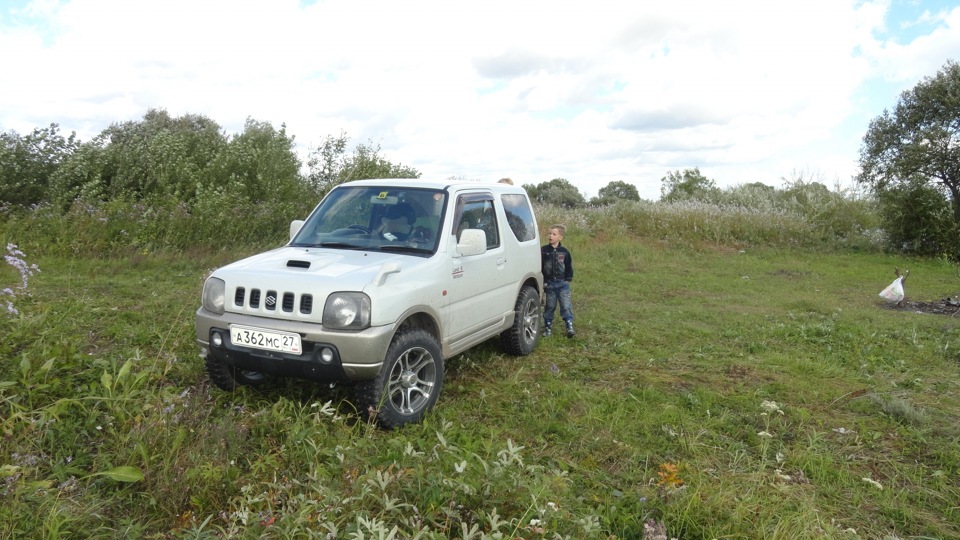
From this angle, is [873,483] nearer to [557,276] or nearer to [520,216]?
[520,216]

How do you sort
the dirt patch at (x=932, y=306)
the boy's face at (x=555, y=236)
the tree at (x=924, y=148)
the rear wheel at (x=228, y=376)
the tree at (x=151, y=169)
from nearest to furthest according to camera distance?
the rear wheel at (x=228, y=376) → the boy's face at (x=555, y=236) → the dirt patch at (x=932, y=306) → the tree at (x=151, y=169) → the tree at (x=924, y=148)

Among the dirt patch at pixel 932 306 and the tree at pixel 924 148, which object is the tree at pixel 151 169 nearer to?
the dirt patch at pixel 932 306

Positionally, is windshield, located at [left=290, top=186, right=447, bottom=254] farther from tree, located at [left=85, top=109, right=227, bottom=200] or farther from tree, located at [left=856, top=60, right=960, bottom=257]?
tree, located at [left=856, top=60, right=960, bottom=257]

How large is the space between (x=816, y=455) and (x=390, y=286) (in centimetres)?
310

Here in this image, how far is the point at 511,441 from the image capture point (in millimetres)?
3428

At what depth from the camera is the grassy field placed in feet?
9.81

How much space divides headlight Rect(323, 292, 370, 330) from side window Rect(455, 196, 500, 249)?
56.4 inches

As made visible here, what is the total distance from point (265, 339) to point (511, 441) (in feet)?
6.04

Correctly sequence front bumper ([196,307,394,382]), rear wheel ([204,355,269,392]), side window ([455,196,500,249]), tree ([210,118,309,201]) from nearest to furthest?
1. front bumper ([196,307,394,382])
2. rear wheel ([204,355,269,392])
3. side window ([455,196,500,249])
4. tree ([210,118,309,201])

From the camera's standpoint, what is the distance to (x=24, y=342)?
4824 millimetres

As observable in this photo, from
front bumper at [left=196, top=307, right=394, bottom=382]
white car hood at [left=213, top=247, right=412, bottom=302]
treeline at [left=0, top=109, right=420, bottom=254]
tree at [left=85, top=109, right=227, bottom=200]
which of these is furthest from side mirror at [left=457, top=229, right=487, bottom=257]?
tree at [left=85, top=109, right=227, bottom=200]

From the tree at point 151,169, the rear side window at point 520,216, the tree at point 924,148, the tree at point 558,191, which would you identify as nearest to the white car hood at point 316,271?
the rear side window at point 520,216

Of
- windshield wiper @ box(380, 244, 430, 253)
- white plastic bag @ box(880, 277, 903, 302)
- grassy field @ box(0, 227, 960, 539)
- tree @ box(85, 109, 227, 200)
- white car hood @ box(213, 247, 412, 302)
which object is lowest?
grassy field @ box(0, 227, 960, 539)

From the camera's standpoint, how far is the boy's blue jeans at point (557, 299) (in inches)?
305
